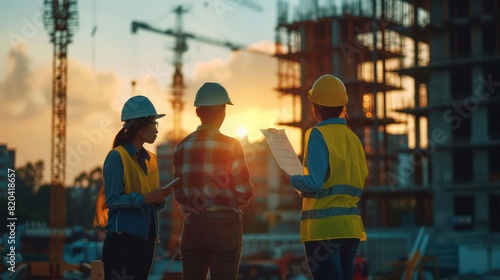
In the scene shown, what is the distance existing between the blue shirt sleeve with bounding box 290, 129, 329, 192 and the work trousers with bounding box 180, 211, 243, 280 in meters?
0.50

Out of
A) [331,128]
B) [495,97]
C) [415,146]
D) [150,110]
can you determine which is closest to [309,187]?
[331,128]

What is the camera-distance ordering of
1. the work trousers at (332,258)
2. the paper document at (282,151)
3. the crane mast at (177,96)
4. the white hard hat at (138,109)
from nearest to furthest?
the work trousers at (332,258), the paper document at (282,151), the white hard hat at (138,109), the crane mast at (177,96)

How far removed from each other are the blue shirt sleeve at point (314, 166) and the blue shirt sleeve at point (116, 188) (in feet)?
3.58

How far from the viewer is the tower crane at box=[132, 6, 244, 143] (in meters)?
117

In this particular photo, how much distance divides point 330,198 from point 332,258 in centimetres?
39

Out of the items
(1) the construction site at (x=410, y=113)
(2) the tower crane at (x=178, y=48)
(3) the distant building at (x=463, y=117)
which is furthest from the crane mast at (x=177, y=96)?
(3) the distant building at (x=463, y=117)

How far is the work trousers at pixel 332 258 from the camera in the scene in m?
6.16

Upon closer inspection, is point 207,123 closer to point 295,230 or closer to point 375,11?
point 375,11

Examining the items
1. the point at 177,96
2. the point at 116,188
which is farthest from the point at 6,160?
the point at 177,96

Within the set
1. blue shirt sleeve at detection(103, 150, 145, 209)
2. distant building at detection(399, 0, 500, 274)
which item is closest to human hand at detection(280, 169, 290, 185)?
blue shirt sleeve at detection(103, 150, 145, 209)

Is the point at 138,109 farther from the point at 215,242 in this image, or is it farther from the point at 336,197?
the point at 336,197

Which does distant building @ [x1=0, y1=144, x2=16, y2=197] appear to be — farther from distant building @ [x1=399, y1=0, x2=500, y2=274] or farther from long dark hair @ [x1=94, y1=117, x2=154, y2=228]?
distant building @ [x1=399, y1=0, x2=500, y2=274]

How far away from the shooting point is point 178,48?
121312 millimetres

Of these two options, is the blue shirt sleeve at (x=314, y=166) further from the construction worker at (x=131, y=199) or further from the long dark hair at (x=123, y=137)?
the long dark hair at (x=123, y=137)
